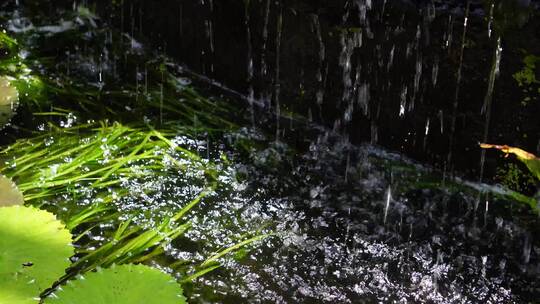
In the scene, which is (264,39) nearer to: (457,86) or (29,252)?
(457,86)

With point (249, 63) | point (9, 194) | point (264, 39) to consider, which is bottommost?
point (9, 194)

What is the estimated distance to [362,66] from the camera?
339cm

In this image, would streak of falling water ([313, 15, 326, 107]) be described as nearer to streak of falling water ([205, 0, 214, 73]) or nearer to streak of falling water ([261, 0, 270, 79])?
streak of falling water ([261, 0, 270, 79])

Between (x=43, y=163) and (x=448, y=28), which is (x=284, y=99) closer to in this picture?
(x=448, y=28)

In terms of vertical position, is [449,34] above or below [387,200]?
above

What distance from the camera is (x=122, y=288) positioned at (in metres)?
1.95

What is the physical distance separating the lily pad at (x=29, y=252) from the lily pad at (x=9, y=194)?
0.59 ft

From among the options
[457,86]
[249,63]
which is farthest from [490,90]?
[249,63]

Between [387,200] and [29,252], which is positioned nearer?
[29,252]

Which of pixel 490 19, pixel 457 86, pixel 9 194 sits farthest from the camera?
pixel 457 86

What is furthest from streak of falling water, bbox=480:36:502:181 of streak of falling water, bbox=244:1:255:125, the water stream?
streak of falling water, bbox=244:1:255:125

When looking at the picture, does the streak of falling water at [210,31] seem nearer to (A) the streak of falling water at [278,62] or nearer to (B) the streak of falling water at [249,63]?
(B) the streak of falling water at [249,63]

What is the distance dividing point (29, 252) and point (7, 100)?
1896mm

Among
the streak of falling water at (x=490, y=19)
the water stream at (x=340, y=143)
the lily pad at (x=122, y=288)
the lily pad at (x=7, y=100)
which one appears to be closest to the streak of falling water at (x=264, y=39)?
the water stream at (x=340, y=143)
